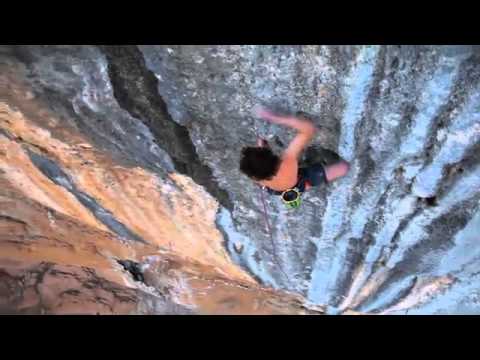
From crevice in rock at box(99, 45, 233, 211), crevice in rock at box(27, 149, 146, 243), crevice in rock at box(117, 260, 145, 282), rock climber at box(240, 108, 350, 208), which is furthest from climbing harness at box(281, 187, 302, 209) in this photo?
crevice in rock at box(117, 260, 145, 282)

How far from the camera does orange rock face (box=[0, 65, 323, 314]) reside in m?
1.57

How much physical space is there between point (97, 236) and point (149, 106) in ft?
3.56

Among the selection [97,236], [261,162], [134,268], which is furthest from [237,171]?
[134,268]

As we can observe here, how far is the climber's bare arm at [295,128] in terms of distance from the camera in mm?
1285

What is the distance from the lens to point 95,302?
10.0 feet

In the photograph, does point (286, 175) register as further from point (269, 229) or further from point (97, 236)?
point (97, 236)

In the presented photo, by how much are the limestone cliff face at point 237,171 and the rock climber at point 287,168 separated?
0.03 metres

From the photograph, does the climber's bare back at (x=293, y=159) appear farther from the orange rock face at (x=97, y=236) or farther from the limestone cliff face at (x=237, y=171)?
the orange rock face at (x=97, y=236)

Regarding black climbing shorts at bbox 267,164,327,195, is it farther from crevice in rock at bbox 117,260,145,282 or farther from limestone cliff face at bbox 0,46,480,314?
crevice in rock at bbox 117,260,145,282

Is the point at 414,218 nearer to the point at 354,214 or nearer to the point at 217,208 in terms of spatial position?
the point at 354,214

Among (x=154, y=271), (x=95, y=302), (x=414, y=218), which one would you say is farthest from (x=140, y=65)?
(x=95, y=302)

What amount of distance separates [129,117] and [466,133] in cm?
87

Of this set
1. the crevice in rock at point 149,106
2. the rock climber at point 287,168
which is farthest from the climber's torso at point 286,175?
the crevice in rock at point 149,106

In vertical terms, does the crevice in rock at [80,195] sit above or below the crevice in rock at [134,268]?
below
